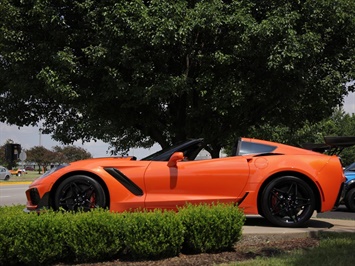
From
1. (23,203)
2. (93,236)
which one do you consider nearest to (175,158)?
(93,236)

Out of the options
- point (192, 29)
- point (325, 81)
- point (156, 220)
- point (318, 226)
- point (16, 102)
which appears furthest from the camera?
point (16, 102)

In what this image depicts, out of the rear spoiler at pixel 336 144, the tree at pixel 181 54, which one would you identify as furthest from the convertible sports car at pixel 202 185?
the tree at pixel 181 54

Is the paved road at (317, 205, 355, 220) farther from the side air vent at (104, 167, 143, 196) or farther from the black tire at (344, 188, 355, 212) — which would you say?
the side air vent at (104, 167, 143, 196)

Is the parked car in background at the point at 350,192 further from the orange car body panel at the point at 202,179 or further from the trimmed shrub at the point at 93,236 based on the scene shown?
the trimmed shrub at the point at 93,236

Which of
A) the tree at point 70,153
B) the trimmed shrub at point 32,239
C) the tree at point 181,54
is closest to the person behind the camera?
the trimmed shrub at point 32,239

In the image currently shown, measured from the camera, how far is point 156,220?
15.0ft

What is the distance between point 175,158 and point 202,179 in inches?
18.9

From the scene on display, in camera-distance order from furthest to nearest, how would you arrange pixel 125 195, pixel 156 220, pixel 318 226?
pixel 318 226 < pixel 125 195 < pixel 156 220

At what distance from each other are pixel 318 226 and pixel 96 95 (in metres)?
5.74

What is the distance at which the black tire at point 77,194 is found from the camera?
555 centimetres

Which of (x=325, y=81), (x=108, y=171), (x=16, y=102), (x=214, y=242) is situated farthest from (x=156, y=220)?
(x=16, y=102)

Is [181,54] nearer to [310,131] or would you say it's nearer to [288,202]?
[288,202]

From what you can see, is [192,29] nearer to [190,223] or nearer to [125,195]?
[125,195]

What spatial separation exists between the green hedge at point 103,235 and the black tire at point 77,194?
848 millimetres
